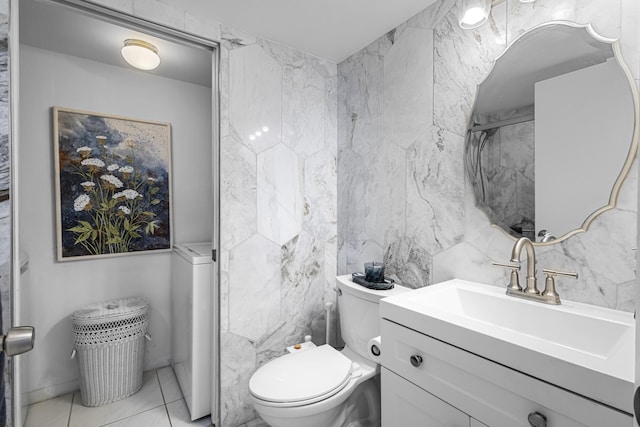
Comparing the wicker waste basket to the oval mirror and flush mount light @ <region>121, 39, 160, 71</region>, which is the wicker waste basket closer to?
flush mount light @ <region>121, 39, 160, 71</region>

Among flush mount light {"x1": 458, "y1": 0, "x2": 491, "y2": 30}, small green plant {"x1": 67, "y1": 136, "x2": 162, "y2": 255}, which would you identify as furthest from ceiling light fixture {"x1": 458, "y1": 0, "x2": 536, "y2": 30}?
small green plant {"x1": 67, "y1": 136, "x2": 162, "y2": 255}

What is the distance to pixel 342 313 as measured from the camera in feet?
5.53

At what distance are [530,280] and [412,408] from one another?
627 millimetres

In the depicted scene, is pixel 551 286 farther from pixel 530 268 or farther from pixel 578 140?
pixel 578 140

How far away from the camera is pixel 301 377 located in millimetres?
1355

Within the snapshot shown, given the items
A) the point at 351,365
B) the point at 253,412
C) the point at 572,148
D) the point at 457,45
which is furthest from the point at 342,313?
the point at 457,45

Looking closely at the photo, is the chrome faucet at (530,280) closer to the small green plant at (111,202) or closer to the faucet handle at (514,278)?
the faucet handle at (514,278)

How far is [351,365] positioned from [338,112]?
159cm

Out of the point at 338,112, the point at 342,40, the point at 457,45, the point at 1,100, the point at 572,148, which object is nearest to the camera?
the point at 1,100

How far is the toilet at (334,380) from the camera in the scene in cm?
123

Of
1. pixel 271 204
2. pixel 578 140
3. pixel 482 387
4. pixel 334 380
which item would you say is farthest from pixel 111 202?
pixel 578 140

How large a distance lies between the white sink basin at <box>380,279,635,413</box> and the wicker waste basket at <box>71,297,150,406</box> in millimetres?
1690

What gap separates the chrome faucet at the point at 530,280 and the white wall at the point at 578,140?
0.13 m

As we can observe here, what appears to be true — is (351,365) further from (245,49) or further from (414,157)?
(245,49)
